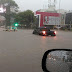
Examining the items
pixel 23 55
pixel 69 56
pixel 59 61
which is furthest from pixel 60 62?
pixel 23 55

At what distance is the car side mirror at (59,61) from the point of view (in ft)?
6.72

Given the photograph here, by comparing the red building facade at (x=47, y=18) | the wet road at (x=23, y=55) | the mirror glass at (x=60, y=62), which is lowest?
the wet road at (x=23, y=55)

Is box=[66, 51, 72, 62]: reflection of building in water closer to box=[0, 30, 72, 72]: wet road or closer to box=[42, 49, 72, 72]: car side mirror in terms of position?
box=[42, 49, 72, 72]: car side mirror

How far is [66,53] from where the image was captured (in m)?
2.09

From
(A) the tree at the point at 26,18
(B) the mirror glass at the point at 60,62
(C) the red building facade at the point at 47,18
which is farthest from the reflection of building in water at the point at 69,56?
(A) the tree at the point at 26,18

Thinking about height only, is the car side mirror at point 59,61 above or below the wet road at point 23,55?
above

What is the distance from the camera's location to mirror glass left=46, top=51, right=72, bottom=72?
2045 millimetres

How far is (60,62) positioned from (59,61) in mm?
18

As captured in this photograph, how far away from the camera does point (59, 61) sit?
208cm

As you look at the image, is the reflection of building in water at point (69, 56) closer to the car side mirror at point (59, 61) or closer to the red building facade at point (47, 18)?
the car side mirror at point (59, 61)

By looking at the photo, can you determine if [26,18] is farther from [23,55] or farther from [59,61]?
[59,61]

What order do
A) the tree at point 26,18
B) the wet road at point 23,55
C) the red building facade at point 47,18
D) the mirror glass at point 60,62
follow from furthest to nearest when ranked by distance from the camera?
the tree at point 26,18, the red building facade at point 47,18, the wet road at point 23,55, the mirror glass at point 60,62

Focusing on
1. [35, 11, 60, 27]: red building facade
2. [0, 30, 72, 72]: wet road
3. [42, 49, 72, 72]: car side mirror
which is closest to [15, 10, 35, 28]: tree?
[35, 11, 60, 27]: red building facade

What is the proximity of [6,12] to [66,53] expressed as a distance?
88.1 meters
